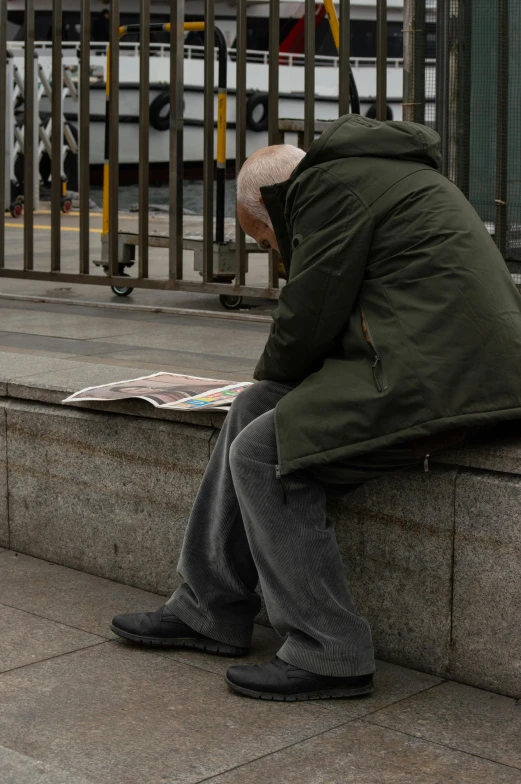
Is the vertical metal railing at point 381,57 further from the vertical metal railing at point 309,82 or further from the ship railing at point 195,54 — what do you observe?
the ship railing at point 195,54

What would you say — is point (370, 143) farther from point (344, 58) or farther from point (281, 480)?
point (344, 58)

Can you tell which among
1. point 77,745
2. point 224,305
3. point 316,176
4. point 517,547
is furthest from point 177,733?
point 224,305

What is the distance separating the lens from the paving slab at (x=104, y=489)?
396cm

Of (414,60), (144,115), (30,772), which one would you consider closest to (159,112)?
(144,115)

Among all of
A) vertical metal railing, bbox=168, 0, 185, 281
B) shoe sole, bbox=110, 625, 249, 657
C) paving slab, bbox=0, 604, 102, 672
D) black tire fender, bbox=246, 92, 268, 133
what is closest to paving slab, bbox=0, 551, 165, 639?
paving slab, bbox=0, 604, 102, 672

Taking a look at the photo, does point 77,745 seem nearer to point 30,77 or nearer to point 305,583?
point 305,583

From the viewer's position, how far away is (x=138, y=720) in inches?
120

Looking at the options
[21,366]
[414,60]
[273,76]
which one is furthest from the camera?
[273,76]

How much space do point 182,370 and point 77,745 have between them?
2473 millimetres

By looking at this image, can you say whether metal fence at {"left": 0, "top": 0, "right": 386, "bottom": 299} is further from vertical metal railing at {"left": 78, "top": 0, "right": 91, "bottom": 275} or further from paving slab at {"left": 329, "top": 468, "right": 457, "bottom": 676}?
paving slab at {"left": 329, "top": 468, "right": 457, "bottom": 676}

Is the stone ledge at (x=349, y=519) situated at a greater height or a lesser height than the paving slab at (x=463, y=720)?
greater

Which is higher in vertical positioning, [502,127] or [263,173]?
[502,127]

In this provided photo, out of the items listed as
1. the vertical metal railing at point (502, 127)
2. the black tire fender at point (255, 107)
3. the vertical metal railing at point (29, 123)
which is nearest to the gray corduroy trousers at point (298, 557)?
the vertical metal railing at point (502, 127)

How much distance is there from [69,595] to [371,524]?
45.6 inches
